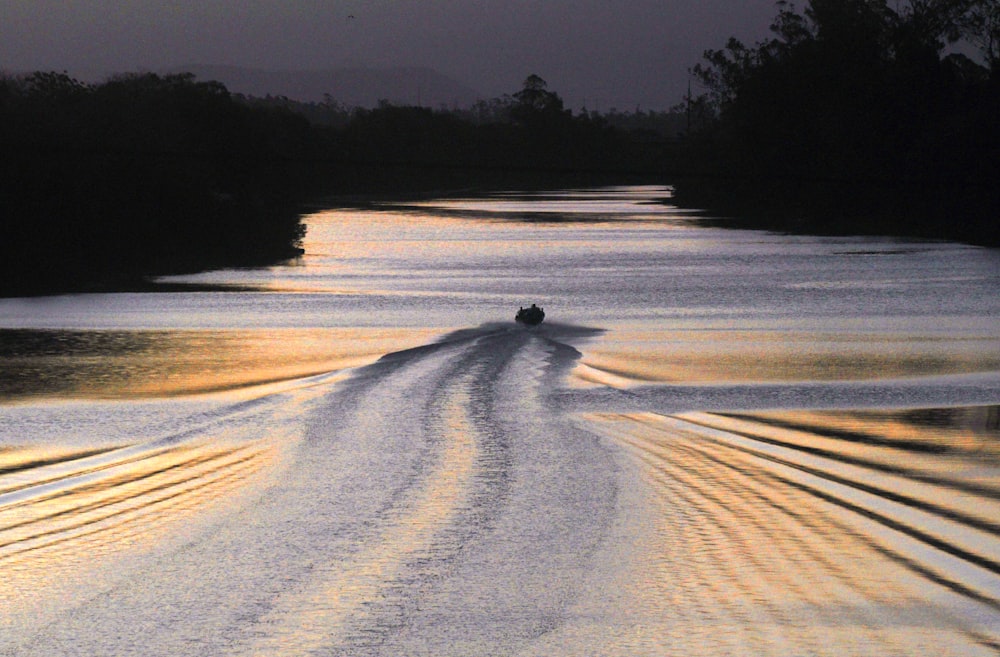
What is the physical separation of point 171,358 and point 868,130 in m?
61.4

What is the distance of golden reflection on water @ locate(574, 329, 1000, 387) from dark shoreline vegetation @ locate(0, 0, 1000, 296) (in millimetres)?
15967

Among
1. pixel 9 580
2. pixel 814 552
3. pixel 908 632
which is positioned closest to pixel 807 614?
pixel 908 632

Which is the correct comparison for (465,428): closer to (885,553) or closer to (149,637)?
(885,553)

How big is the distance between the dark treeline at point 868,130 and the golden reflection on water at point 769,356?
32571mm

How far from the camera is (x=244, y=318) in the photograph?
26.3 m

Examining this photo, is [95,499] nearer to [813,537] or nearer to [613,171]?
[813,537]

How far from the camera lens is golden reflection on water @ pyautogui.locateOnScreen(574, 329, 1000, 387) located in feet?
58.6

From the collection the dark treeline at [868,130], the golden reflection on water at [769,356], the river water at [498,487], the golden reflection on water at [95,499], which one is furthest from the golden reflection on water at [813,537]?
the dark treeline at [868,130]

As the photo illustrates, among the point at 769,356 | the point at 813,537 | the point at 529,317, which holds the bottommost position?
the point at 769,356

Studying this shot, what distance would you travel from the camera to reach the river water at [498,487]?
760 centimetres

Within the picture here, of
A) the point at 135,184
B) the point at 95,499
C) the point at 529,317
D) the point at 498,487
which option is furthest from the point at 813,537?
the point at 135,184

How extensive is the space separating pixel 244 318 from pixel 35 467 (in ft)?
48.5

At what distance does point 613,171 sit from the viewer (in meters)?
72.4

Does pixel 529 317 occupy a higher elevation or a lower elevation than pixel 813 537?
higher
